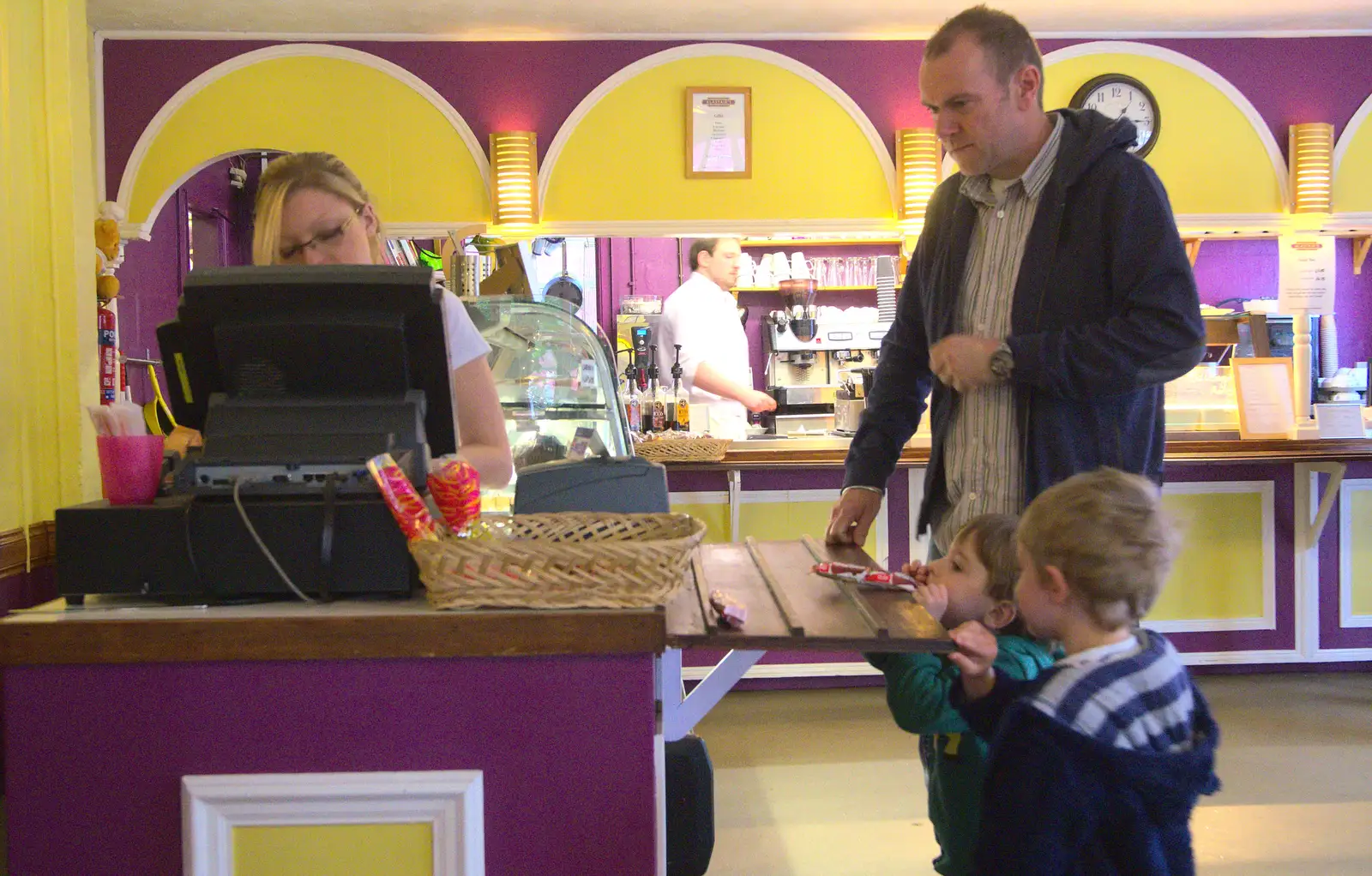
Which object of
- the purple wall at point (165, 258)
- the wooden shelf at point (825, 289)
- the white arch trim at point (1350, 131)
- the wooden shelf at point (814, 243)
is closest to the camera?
the white arch trim at point (1350, 131)

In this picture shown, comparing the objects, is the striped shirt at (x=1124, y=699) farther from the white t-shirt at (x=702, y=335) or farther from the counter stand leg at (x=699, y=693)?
the white t-shirt at (x=702, y=335)

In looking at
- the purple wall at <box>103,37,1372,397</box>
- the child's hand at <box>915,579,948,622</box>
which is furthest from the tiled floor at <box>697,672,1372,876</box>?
the purple wall at <box>103,37,1372,397</box>

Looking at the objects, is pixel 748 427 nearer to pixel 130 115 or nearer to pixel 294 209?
pixel 130 115

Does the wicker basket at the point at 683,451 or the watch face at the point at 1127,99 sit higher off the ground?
the watch face at the point at 1127,99

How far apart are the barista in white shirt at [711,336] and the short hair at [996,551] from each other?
353cm

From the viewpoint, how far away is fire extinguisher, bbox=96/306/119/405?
4293mm

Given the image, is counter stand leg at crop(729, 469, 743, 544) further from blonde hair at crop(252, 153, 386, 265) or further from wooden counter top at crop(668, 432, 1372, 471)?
blonde hair at crop(252, 153, 386, 265)

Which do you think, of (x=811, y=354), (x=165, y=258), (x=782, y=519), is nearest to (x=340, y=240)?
(x=782, y=519)

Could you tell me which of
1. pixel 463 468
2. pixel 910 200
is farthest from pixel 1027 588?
pixel 910 200

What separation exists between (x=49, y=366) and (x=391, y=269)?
100 centimetres

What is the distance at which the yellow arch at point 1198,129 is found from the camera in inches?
221

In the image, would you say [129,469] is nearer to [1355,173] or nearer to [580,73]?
[580,73]

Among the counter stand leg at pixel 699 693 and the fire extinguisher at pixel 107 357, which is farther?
the fire extinguisher at pixel 107 357

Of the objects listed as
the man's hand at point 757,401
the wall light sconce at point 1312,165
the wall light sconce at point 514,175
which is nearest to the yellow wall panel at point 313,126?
the wall light sconce at point 514,175
